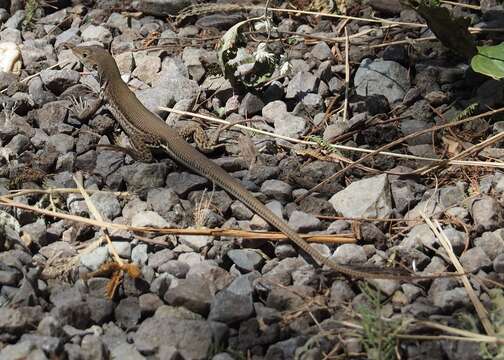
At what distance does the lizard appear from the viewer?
11.7ft

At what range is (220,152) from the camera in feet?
14.9

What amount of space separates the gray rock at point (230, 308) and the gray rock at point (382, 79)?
1803mm

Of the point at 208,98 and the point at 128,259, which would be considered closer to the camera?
the point at 128,259

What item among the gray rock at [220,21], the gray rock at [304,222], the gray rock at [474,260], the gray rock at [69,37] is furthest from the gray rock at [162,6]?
the gray rock at [474,260]

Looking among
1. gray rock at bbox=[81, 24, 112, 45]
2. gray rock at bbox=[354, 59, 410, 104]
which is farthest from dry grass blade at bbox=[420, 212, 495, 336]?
gray rock at bbox=[81, 24, 112, 45]

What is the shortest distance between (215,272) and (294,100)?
1.54m

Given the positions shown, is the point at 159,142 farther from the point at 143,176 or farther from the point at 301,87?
the point at 301,87

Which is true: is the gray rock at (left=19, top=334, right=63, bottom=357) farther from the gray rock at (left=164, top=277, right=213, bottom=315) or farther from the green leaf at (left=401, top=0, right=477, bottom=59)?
the green leaf at (left=401, top=0, right=477, bottom=59)

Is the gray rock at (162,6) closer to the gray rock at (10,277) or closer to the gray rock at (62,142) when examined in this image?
the gray rock at (62,142)

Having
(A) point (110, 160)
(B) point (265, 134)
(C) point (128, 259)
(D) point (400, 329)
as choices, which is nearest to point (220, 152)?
(B) point (265, 134)

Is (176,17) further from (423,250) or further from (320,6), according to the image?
(423,250)

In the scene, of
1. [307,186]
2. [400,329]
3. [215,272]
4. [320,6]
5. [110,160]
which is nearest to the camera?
[400,329]

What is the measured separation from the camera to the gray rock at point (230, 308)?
3.21 meters

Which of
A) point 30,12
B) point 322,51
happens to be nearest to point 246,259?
point 322,51
